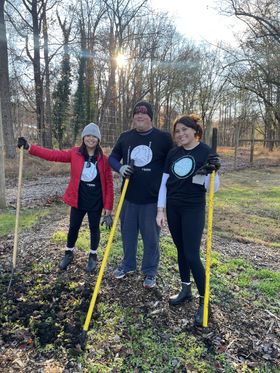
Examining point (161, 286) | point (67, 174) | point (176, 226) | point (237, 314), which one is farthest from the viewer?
point (67, 174)

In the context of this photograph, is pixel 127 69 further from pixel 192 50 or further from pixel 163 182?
pixel 163 182

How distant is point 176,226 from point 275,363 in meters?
1.66

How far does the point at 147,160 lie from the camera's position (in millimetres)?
4074

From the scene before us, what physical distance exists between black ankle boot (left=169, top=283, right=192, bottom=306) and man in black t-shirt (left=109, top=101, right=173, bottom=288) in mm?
353

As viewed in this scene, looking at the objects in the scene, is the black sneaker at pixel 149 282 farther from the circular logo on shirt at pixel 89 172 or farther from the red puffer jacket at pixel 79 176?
the circular logo on shirt at pixel 89 172

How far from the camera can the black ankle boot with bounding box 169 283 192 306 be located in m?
4.11

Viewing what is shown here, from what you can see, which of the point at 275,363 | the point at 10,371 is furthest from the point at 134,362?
the point at 275,363

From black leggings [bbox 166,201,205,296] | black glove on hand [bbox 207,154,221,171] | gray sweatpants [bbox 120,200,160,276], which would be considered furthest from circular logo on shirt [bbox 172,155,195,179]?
gray sweatpants [bbox 120,200,160,276]

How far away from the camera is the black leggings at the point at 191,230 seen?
362 centimetres

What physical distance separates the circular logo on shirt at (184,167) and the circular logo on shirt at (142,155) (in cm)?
47

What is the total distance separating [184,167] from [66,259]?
2371mm

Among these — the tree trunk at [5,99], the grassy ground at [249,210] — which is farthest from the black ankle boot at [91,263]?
the tree trunk at [5,99]

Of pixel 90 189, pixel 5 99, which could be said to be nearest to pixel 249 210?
pixel 90 189

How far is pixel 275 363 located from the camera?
11.1 feet
